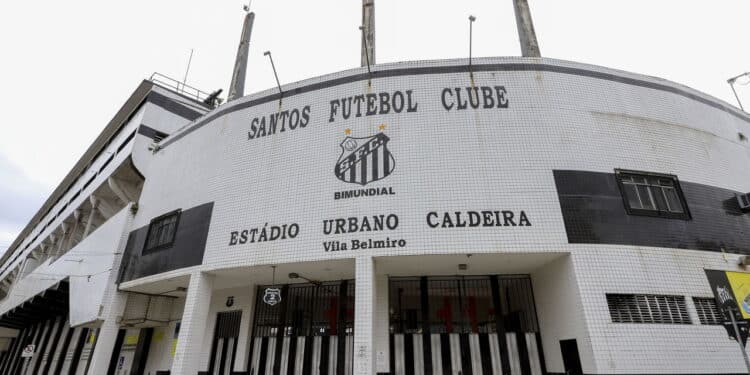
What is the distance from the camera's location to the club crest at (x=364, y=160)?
11.1 m

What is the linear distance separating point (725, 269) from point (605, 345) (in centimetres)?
451

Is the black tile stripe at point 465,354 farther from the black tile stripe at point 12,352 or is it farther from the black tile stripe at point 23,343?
the black tile stripe at point 12,352

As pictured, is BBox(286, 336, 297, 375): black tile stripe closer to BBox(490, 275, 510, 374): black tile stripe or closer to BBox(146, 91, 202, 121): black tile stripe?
BBox(490, 275, 510, 374): black tile stripe

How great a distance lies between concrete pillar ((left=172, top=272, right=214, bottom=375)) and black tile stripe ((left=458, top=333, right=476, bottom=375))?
25.5ft

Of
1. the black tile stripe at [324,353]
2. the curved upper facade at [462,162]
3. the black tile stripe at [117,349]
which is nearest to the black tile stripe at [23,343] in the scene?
the black tile stripe at [117,349]

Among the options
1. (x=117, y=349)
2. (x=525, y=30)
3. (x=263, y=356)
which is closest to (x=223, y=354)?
(x=263, y=356)

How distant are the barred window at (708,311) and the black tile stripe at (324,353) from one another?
10197 mm

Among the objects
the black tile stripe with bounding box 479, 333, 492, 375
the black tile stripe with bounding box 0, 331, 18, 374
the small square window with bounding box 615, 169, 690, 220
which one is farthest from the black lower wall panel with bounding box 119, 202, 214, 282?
the black tile stripe with bounding box 0, 331, 18, 374

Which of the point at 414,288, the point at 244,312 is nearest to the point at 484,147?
the point at 414,288

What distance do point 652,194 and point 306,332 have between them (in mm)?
11434

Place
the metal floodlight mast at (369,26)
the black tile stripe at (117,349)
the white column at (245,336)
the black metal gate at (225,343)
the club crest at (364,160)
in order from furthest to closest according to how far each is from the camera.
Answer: the black tile stripe at (117,349) → the metal floodlight mast at (369,26) → the black metal gate at (225,343) → the white column at (245,336) → the club crest at (364,160)

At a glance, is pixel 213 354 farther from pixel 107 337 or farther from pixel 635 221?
pixel 635 221

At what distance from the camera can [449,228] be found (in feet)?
32.8

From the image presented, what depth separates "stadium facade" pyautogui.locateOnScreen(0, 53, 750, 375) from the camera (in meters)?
9.60
